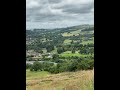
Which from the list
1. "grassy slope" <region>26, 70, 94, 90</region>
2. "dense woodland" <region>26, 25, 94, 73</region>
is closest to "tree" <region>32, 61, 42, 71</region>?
"dense woodland" <region>26, 25, 94, 73</region>

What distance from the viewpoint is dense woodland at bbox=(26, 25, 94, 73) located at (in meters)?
1.81

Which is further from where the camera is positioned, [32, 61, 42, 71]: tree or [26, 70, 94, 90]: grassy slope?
[26, 70, 94, 90]: grassy slope

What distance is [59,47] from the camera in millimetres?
1914

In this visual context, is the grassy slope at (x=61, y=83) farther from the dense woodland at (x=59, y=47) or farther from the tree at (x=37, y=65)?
the tree at (x=37, y=65)

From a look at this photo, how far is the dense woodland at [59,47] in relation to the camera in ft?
5.94

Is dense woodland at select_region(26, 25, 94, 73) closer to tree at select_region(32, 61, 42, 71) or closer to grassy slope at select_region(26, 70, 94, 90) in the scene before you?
tree at select_region(32, 61, 42, 71)

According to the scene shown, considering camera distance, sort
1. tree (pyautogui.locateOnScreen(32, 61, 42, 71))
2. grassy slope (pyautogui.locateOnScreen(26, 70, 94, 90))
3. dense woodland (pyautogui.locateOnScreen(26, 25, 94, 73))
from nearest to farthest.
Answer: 1. dense woodland (pyautogui.locateOnScreen(26, 25, 94, 73))
2. tree (pyautogui.locateOnScreen(32, 61, 42, 71))
3. grassy slope (pyautogui.locateOnScreen(26, 70, 94, 90))
